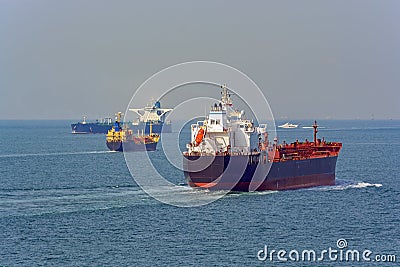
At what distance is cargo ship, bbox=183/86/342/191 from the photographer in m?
56.6

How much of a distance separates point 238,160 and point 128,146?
6432 cm

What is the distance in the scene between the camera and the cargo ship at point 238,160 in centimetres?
5662

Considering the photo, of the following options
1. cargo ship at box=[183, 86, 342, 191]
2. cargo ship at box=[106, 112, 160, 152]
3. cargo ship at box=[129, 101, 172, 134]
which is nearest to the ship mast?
cargo ship at box=[183, 86, 342, 191]

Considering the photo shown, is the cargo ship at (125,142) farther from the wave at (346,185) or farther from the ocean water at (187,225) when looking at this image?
the wave at (346,185)

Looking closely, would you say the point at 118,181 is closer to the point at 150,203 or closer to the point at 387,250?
the point at 150,203

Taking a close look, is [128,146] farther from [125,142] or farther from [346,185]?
[346,185]

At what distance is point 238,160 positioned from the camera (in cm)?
5709

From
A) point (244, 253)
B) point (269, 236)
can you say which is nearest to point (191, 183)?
point (269, 236)

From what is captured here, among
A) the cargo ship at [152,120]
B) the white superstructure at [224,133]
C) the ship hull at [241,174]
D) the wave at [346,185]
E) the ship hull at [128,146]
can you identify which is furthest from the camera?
the cargo ship at [152,120]

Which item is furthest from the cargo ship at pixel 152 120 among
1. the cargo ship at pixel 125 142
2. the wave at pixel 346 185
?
the wave at pixel 346 185

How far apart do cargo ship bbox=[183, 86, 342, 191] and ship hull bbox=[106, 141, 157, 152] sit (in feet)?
175

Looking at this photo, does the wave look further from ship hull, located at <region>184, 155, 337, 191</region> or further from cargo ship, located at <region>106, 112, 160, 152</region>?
cargo ship, located at <region>106, 112, 160, 152</region>

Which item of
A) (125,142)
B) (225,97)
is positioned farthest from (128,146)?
(225,97)

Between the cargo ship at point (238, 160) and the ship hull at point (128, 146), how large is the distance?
5334 cm
